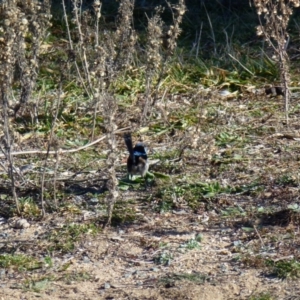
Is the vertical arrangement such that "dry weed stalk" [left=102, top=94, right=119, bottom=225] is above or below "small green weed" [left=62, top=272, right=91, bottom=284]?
above

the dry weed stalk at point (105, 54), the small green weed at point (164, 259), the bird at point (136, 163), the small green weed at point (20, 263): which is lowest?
the small green weed at point (20, 263)

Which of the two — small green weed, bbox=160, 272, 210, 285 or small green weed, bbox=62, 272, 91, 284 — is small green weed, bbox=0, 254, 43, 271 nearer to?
small green weed, bbox=62, 272, 91, 284

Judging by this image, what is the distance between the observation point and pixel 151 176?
22.1 feet

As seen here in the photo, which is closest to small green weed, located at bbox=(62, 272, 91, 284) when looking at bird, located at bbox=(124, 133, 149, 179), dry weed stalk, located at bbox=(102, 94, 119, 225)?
dry weed stalk, located at bbox=(102, 94, 119, 225)

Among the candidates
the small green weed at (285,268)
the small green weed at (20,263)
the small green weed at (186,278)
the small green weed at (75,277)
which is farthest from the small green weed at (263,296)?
the small green weed at (20,263)

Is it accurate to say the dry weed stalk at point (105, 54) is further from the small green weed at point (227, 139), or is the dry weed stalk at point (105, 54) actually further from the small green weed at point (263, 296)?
the small green weed at point (263, 296)

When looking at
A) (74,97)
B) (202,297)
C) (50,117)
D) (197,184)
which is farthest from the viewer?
(74,97)

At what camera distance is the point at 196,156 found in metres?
7.25

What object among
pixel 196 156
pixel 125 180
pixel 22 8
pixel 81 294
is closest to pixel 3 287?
pixel 81 294

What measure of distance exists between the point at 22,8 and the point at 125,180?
5.62 feet

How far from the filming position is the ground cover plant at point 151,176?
5.42 metres

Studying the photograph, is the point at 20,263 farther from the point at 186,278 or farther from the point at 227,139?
the point at 227,139

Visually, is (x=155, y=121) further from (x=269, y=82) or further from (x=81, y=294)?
(x=81, y=294)

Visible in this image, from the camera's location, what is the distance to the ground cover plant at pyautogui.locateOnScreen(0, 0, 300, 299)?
17.8 ft
